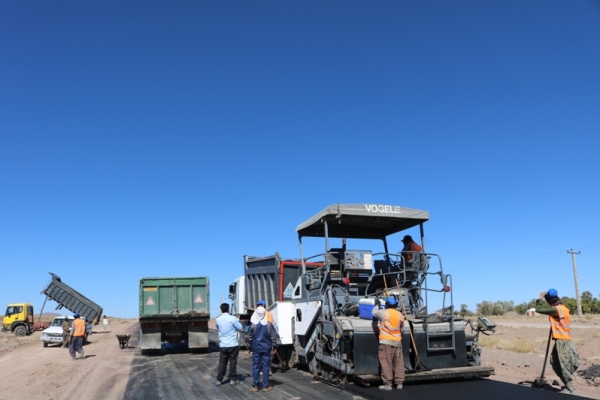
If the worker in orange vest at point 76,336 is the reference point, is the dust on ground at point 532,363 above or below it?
below

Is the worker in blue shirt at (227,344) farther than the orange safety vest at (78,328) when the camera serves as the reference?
No

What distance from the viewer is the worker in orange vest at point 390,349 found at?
26.9ft

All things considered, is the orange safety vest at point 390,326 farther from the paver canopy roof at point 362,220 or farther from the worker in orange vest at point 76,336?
the worker in orange vest at point 76,336

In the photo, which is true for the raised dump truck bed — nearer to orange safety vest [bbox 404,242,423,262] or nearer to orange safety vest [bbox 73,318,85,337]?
orange safety vest [bbox 73,318,85,337]

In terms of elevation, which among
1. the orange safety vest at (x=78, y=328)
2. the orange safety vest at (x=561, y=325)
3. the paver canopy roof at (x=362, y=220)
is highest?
the paver canopy roof at (x=362, y=220)

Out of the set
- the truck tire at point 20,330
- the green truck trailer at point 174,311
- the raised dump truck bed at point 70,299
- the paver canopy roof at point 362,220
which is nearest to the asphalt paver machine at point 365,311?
the paver canopy roof at point 362,220

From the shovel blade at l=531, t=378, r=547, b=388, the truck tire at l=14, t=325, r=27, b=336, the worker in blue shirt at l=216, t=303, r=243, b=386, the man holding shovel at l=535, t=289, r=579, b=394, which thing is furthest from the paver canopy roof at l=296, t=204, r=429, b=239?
the truck tire at l=14, t=325, r=27, b=336

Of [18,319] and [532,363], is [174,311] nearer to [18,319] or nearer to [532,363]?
[532,363]

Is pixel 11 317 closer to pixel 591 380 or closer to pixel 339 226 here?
pixel 339 226

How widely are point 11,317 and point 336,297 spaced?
1309 inches

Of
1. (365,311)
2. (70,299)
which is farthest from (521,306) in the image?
(365,311)

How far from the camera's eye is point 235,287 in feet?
62.4

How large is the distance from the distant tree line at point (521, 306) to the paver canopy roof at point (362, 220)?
38.7 metres

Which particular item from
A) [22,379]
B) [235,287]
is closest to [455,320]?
[22,379]
